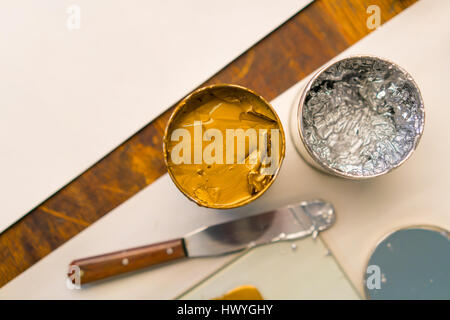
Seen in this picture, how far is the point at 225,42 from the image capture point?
0.68m

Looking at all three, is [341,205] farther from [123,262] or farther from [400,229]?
[123,262]

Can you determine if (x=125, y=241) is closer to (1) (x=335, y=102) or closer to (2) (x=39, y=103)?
(2) (x=39, y=103)

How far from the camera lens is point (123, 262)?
67cm

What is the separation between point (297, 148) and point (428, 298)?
0.41 metres

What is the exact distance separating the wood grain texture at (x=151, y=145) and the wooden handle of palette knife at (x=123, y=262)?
7 centimetres

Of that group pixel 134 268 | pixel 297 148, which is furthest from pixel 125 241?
pixel 297 148

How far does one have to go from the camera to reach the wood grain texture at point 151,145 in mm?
684

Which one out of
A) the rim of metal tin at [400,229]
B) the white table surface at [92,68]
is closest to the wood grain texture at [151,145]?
the white table surface at [92,68]

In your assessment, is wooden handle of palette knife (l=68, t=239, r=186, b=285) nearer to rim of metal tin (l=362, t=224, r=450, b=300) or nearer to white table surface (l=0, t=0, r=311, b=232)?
white table surface (l=0, t=0, r=311, b=232)

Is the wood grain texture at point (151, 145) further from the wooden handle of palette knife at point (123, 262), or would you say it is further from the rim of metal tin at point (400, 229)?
the rim of metal tin at point (400, 229)

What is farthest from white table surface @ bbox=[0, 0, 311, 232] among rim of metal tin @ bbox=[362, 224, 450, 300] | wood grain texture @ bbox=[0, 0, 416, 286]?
rim of metal tin @ bbox=[362, 224, 450, 300]

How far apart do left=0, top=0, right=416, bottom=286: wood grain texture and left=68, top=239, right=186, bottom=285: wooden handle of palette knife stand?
7cm

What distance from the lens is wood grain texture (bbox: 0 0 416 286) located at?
2.24ft

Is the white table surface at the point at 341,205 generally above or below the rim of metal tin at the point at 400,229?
above
